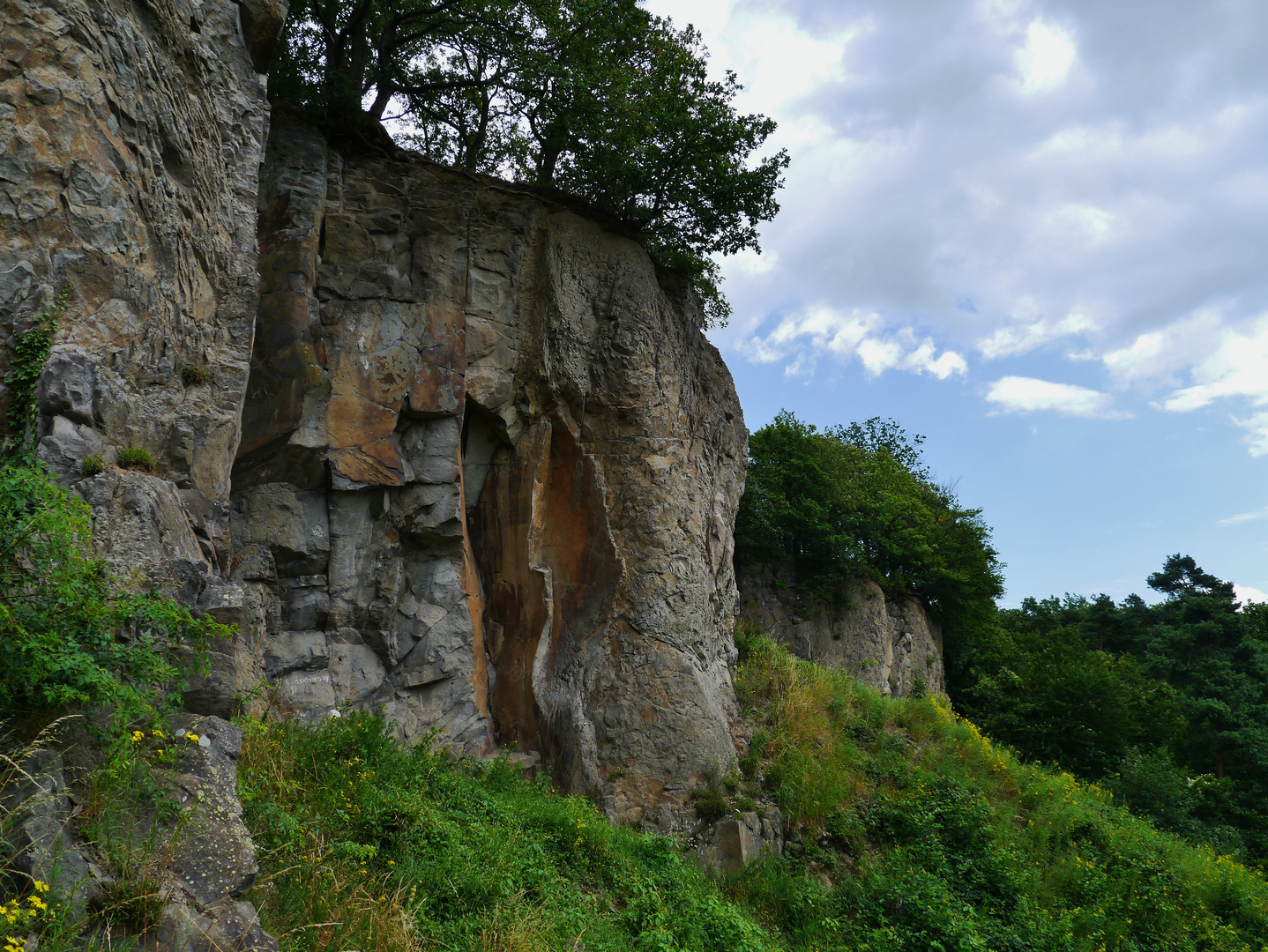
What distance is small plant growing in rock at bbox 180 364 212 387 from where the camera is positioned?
18.7 ft

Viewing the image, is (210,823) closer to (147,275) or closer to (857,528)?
(147,275)

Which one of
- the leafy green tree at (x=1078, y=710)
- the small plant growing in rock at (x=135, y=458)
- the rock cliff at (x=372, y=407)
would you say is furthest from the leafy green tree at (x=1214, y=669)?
the small plant growing in rock at (x=135, y=458)

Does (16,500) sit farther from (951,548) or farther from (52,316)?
(951,548)

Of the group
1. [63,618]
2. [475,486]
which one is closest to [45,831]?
[63,618]

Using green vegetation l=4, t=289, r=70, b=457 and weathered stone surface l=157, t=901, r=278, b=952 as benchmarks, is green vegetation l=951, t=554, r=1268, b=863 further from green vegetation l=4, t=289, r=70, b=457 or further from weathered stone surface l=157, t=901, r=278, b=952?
green vegetation l=4, t=289, r=70, b=457

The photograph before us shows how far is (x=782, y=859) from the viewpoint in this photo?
9008mm

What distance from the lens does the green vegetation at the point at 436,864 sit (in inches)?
169

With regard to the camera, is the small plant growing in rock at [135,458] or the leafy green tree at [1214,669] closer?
the small plant growing in rock at [135,458]

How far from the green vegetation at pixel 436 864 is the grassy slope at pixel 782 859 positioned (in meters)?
0.02

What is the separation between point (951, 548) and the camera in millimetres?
25562

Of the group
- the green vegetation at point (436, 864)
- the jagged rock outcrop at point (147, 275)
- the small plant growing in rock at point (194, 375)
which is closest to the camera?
the jagged rock outcrop at point (147, 275)

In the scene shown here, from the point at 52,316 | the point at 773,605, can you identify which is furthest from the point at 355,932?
the point at 773,605

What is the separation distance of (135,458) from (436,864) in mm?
3264

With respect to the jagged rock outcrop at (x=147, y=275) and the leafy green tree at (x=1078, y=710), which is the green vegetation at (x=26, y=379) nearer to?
the jagged rock outcrop at (x=147, y=275)
